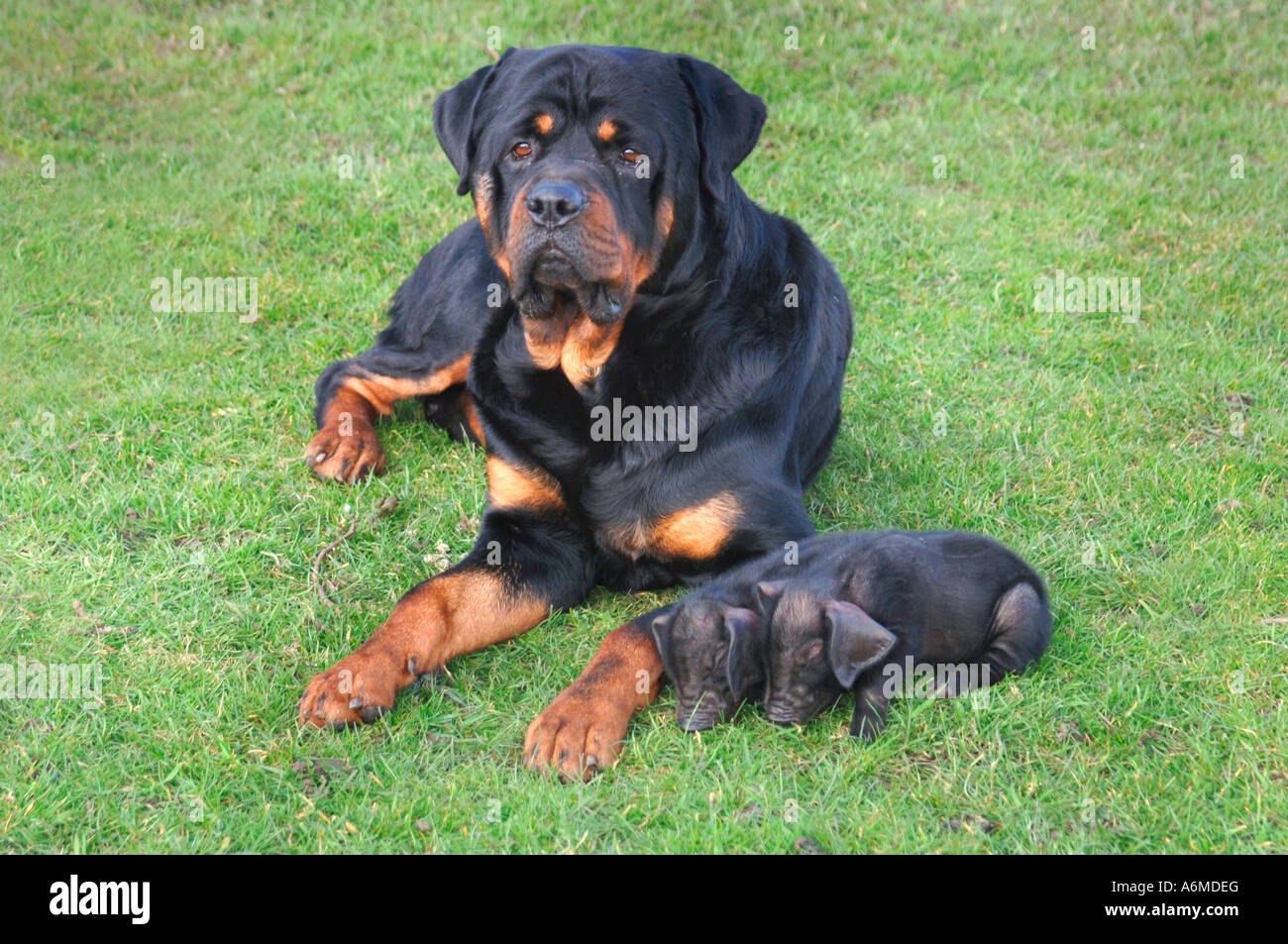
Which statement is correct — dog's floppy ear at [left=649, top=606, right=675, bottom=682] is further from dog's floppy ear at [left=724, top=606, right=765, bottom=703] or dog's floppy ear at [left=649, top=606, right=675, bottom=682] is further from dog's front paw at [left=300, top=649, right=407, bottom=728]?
dog's front paw at [left=300, top=649, right=407, bottom=728]

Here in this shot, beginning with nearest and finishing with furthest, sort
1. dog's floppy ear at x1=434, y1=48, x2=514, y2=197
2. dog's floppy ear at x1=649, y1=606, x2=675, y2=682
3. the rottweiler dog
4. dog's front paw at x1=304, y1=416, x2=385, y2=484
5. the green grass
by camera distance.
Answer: the green grass
dog's floppy ear at x1=649, y1=606, x2=675, y2=682
the rottweiler dog
dog's floppy ear at x1=434, y1=48, x2=514, y2=197
dog's front paw at x1=304, y1=416, x2=385, y2=484

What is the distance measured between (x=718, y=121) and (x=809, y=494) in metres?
1.43

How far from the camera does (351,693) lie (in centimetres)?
311

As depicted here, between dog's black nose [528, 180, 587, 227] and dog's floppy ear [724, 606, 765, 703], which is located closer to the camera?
dog's floppy ear [724, 606, 765, 703]

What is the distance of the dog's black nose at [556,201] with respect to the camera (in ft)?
10.4

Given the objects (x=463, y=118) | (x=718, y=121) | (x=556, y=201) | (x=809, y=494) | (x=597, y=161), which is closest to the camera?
(x=556, y=201)

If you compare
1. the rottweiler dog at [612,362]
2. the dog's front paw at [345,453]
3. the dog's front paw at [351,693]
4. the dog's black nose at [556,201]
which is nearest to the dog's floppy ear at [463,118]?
the rottweiler dog at [612,362]

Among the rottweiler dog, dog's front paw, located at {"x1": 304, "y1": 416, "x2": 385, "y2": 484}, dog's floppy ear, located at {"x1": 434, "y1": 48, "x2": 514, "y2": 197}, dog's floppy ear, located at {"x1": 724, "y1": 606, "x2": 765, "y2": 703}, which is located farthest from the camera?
dog's front paw, located at {"x1": 304, "y1": 416, "x2": 385, "y2": 484}

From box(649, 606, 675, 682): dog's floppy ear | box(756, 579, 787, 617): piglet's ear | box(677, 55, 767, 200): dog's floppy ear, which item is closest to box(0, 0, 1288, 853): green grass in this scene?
box(649, 606, 675, 682): dog's floppy ear

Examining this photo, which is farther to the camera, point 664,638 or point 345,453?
point 345,453

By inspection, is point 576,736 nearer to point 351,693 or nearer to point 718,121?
point 351,693

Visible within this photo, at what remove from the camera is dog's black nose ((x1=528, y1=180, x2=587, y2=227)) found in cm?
317

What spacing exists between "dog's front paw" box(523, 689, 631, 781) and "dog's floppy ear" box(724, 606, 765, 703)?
29cm

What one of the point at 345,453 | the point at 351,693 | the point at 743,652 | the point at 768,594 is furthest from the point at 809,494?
the point at 351,693
